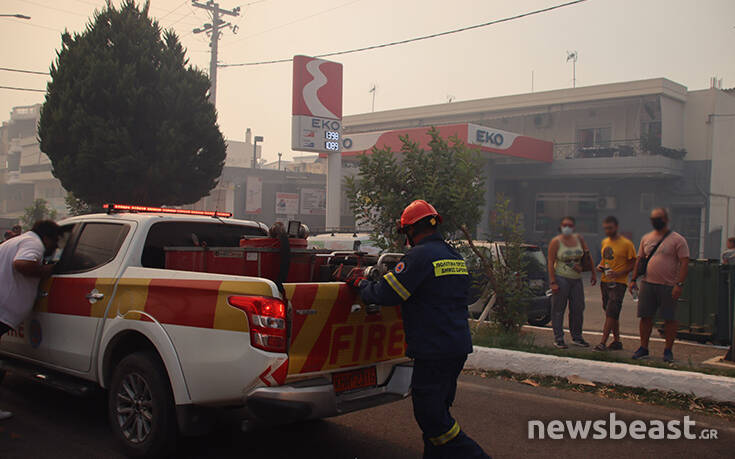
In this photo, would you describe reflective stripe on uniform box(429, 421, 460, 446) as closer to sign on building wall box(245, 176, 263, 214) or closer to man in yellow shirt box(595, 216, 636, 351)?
man in yellow shirt box(595, 216, 636, 351)

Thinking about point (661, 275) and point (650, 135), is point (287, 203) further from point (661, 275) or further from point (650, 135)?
point (661, 275)

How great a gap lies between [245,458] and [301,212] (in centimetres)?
3396

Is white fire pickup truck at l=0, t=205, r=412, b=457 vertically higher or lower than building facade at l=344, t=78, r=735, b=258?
lower

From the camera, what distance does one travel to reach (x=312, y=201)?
126 feet

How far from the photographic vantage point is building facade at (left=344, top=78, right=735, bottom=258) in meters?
26.2

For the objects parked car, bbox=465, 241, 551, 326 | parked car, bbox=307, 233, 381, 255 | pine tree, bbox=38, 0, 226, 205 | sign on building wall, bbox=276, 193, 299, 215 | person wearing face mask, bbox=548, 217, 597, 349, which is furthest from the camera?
sign on building wall, bbox=276, 193, 299, 215

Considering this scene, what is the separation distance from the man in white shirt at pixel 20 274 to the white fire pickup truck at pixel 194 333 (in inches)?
4.8

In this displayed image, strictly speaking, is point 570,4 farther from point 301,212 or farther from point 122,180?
point 301,212

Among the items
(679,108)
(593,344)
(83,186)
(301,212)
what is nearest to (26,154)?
(301,212)

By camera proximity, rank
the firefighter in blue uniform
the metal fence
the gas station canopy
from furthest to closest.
A: the metal fence → the gas station canopy → the firefighter in blue uniform

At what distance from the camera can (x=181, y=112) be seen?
16.8 metres

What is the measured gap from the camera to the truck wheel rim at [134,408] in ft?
13.8

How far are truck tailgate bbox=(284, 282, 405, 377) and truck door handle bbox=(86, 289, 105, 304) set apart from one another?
5.79 ft

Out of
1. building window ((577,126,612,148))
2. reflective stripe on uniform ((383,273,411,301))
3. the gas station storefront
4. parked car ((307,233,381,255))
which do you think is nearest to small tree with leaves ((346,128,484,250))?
parked car ((307,233,381,255))
